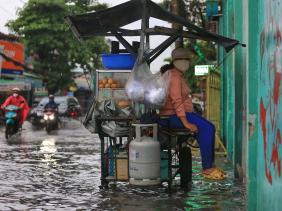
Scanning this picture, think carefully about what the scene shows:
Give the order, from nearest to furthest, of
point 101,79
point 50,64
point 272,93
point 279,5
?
1. point 279,5
2. point 272,93
3. point 101,79
4. point 50,64

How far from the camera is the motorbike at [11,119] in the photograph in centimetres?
1864

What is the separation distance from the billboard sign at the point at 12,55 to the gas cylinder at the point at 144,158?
109ft

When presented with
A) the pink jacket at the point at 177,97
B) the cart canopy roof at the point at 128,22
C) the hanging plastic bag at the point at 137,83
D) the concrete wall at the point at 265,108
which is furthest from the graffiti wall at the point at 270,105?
the cart canopy roof at the point at 128,22

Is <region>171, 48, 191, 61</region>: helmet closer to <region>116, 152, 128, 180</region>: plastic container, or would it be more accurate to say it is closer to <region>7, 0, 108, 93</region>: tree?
<region>116, 152, 128, 180</region>: plastic container

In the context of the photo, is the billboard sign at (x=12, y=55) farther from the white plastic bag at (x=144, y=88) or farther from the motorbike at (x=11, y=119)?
A: the white plastic bag at (x=144, y=88)

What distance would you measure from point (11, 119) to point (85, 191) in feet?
36.1

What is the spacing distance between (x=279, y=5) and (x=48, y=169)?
7014 mm

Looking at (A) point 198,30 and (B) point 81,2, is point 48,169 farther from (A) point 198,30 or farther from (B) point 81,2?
(B) point 81,2

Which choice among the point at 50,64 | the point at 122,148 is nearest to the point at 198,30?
the point at 122,148

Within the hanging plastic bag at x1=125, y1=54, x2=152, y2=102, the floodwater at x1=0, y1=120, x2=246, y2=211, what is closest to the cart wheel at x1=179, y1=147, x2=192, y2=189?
the floodwater at x1=0, y1=120, x2=246, y2=211

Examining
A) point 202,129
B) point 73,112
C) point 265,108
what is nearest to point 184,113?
point 202,129

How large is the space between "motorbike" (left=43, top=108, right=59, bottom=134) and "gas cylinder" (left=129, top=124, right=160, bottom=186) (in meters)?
14.7

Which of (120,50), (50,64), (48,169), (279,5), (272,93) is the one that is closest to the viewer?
(279,5)

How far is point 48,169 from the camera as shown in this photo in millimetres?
10625
